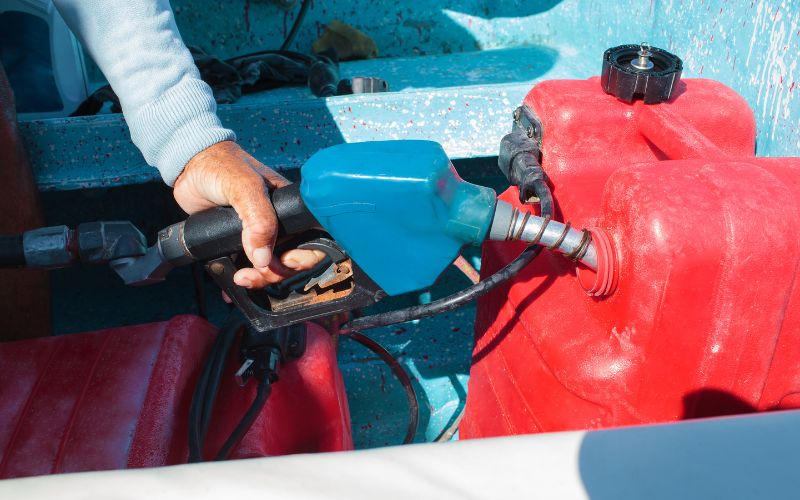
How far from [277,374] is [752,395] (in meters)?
0.58

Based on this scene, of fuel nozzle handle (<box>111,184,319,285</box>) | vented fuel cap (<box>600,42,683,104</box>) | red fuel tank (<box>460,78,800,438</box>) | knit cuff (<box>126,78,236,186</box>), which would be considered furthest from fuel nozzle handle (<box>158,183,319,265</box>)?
vented fuel cap (<box>600,42,683,104</box>)

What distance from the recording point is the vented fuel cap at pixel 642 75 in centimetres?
80

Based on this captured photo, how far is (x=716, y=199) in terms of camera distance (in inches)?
23.1

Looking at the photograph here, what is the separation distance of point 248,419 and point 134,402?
0.16m

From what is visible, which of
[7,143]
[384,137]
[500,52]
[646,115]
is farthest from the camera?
[500,52]

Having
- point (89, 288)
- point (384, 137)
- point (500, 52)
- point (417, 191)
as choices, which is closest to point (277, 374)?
point (417, 191)

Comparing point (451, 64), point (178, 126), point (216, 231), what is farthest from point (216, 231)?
point (451, 64)

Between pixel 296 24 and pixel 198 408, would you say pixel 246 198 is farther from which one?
pixel 296 24

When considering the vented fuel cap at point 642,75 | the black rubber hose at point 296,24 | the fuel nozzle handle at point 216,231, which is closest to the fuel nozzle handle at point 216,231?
the fuel nozzle handle at point 216,231

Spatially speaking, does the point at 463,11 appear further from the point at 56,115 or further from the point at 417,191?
the point at 417,191

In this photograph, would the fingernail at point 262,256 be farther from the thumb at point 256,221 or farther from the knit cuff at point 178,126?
the knit cuff at point 178,126

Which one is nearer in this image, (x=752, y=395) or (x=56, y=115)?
(x=752, y=395)

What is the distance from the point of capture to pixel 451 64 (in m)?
1.79

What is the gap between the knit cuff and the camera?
81 cm
